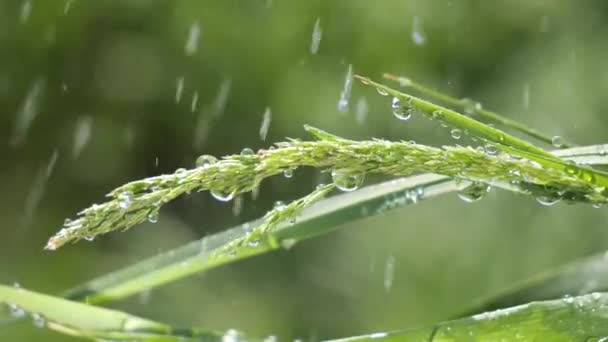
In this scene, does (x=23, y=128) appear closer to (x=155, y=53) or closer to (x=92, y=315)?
(x=155, y=53)

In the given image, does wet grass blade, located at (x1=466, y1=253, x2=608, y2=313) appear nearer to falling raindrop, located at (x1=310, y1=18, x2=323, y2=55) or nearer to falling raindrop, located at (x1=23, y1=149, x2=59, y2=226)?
falling raindrop, located at (x1=310, y1=18, x2=323, y2=55)

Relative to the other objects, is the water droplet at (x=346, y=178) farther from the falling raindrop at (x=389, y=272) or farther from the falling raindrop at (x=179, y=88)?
the falling raindrop at (x=179, y=88)

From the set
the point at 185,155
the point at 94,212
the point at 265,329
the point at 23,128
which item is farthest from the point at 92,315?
the point at 23,128

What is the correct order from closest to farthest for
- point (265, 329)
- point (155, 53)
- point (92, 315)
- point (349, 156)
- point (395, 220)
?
point (349, 156)
point (92, 315)
point (265, 329)
point (395, 220)
point (155, 53)

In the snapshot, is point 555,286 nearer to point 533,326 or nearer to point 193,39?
point 533,326

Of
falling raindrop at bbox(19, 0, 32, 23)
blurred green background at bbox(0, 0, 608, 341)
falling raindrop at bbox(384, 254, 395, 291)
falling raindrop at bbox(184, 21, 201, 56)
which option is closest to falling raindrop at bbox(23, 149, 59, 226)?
blurred green background at bbox(0, 0, 608, 341)

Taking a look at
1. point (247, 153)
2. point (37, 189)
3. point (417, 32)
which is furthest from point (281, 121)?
point (247, 153)
